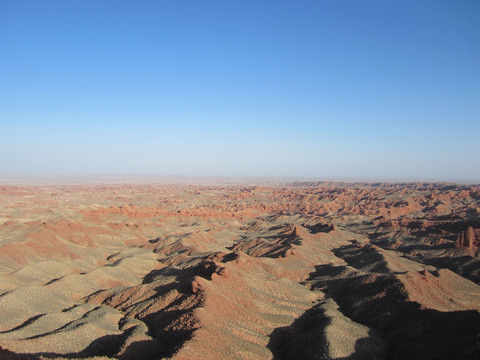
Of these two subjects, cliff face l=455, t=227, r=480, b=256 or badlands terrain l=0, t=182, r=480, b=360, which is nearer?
badlands terrain l=0, t=182, r=480, b=360

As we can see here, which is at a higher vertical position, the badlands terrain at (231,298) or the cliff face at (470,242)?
the cliff face at (470,242)

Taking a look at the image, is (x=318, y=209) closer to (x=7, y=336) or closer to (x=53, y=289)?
(x=53, y=289)

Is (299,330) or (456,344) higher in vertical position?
(456,344)

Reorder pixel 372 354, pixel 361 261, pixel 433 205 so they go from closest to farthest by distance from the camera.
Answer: pixel 372 354, pixel 361 261, pixel 433 205

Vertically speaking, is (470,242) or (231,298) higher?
(470,242)

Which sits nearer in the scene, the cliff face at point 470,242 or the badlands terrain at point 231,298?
the badlands terrain at point 231,298

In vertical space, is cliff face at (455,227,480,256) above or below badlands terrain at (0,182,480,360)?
above

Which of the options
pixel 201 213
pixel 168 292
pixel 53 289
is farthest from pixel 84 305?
pixel 201 213

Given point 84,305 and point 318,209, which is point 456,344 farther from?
point 318,209

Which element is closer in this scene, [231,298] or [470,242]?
[231,298]

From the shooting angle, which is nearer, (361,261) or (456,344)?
(456,344)

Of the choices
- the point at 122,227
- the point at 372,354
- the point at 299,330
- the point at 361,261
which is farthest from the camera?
the point at 122,227
